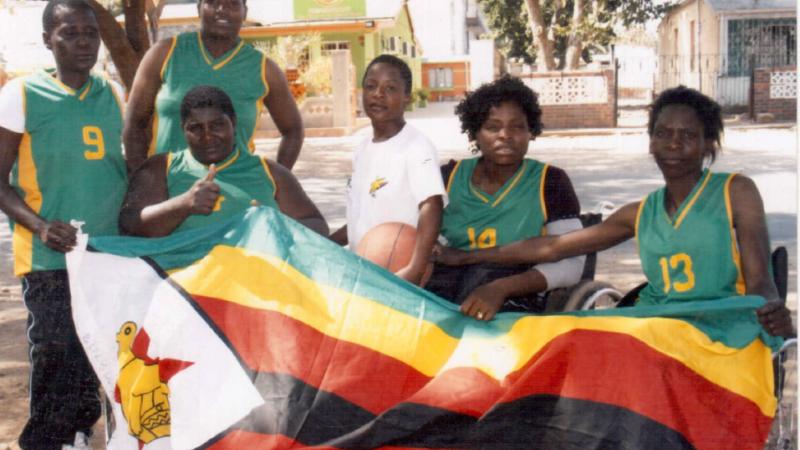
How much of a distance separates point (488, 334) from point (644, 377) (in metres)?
0.55

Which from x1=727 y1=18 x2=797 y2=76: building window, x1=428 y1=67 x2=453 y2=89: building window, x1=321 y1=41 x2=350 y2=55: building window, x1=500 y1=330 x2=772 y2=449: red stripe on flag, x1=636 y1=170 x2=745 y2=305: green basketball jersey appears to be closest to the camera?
x1=500 y1=330 x2=772 y2=449: red stripe on flag

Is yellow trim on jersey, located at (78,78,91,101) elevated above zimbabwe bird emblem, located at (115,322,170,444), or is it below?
above

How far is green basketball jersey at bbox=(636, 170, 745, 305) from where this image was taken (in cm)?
308

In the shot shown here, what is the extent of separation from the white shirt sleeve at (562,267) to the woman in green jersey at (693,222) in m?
0.20

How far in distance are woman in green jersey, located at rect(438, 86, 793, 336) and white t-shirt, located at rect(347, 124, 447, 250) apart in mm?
526

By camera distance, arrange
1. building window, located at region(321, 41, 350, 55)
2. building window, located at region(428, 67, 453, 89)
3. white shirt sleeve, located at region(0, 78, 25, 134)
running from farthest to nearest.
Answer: building window, located at region(428, 67, 453, 89) < building window, located at region(321, 41, 350, 55) < white shirt sleeve, located at region(0, 78, 25, 134)

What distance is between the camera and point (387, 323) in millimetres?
3121

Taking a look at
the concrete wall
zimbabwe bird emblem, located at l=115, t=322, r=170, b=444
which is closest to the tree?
the concrete wall

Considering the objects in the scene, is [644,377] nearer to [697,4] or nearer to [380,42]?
[697,4]

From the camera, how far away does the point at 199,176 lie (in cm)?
343

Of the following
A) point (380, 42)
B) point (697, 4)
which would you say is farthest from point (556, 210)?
point (380, 42)

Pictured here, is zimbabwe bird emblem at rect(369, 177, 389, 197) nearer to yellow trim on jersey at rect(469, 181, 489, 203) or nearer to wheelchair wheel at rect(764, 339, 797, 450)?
yellow trim on jersey at rect(469, 181, 489, 203)

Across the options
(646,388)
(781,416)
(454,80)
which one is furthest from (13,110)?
(454,80)

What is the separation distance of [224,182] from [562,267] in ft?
4.36
